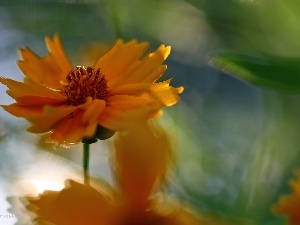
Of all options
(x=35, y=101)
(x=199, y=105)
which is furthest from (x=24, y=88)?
(x=199, y=105)

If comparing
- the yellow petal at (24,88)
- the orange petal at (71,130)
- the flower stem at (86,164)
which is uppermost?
the yellow petal at (24,88)

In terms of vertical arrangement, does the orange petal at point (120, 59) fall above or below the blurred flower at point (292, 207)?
above

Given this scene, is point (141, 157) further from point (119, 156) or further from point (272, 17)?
point (272, 17)

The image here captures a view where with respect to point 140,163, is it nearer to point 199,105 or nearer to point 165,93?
point 165,93

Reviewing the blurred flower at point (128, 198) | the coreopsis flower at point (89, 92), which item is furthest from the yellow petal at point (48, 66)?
the blurred flower at point (128, 198)

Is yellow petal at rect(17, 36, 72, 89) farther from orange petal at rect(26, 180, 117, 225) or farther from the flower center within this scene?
orange petal at rect(26, 180, 117, 225)

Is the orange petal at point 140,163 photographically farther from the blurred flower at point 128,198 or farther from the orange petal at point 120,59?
the orange petal at point 120,59

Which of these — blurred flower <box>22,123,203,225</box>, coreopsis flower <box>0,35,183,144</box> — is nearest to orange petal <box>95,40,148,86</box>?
coreopsis flower <box>0,35,183,144</box>

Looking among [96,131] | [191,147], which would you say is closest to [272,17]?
[191,147]
